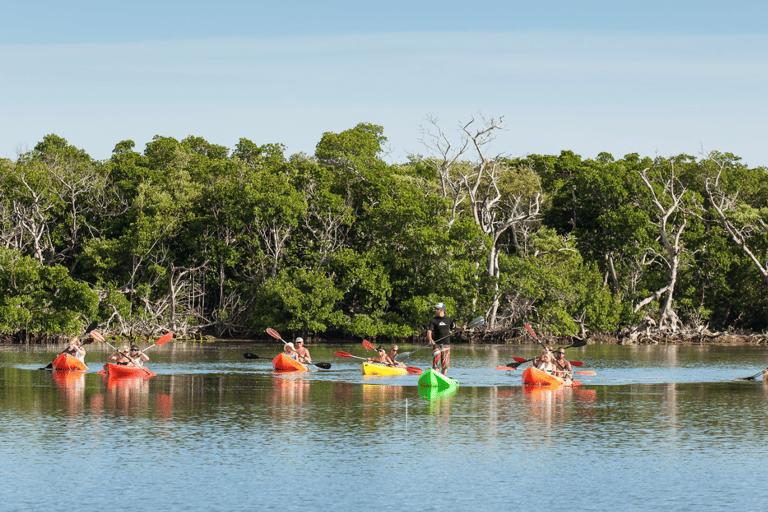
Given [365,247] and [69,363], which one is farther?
[365,247]

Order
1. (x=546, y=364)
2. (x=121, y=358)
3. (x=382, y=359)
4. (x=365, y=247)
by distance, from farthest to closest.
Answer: (x=365, y=247) < (x=382, y=359) < (x=121, y=358) < (x=546, y=364)

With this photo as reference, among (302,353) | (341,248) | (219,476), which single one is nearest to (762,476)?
(219,476)

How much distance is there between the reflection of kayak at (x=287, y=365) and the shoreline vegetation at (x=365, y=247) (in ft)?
78.3

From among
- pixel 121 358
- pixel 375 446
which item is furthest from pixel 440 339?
pixel 375 446

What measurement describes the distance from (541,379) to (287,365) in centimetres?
901

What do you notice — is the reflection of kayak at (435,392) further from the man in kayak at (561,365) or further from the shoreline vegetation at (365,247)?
the shoreline vegetation at (365,247)

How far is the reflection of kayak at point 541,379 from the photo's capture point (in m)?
24.5

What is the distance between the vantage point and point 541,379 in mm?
24516

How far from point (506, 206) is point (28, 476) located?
188ft

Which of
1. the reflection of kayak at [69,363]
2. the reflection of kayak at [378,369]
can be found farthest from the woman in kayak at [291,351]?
the reflection of kayak at [69,363]

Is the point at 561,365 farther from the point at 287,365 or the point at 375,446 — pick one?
the point at 375,446

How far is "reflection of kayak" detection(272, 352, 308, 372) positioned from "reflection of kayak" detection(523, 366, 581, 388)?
26.7 ft

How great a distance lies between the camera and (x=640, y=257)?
63875mm

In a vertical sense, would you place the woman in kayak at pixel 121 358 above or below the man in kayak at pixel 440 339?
below
